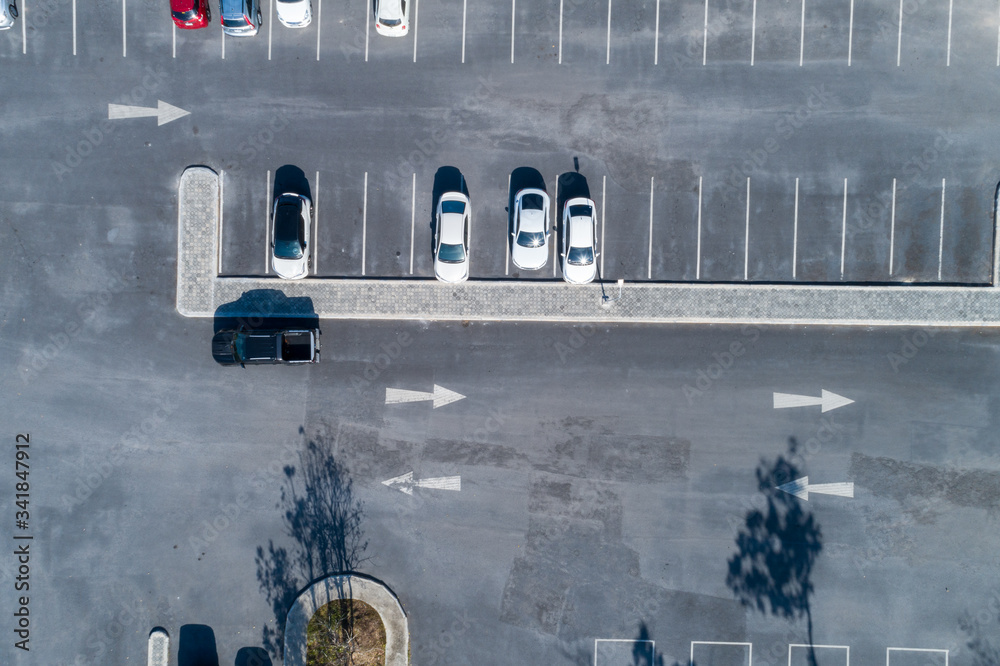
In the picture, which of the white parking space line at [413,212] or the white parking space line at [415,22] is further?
the white parking space line at [413,212]

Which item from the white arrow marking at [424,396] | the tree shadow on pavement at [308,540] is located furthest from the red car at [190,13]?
the tree shadow on pavement at [308,540]

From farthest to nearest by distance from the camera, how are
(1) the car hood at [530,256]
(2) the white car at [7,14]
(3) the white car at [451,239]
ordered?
(2) the white car at [7,14]
(1) the car hood at [530,256]
(3) the white car at [451,239]

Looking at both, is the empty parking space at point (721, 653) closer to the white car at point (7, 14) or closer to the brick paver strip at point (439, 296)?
the brick paver strip at point (439, 296)

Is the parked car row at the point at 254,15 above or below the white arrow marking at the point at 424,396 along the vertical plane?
above

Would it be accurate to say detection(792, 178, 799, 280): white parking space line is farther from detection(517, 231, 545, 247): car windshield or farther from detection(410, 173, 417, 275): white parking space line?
detection(410, 173, 417, 275): white parking space line

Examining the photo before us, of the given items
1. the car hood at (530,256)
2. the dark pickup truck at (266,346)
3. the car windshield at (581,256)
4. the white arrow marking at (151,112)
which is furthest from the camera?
the white arrow marking at (151,112)

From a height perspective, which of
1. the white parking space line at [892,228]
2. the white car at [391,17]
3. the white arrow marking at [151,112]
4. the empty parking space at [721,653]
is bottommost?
the empty parking space at [721,653]

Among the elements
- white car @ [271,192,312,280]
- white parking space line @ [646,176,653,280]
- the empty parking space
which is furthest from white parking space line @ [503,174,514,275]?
the empty parking space
